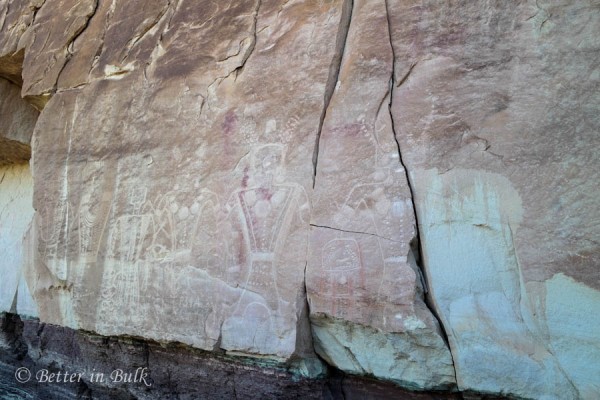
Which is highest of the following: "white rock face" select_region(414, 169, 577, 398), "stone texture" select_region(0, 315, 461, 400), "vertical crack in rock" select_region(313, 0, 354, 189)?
"vertical crack in rock" select_region(313, 0, 354, 189)

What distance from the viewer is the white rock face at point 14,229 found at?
161 inches

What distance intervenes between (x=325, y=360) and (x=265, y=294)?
0.41 meters

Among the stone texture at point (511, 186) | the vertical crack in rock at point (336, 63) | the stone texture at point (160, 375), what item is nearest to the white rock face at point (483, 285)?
the stone texture at point (511, 186)

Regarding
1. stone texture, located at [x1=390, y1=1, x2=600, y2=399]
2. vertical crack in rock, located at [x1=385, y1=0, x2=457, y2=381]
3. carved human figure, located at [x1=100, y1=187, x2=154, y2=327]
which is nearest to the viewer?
stone texture, located at [x1=390, y1=1, x2=600, y2=399]

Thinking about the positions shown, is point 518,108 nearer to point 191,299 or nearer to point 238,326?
point 238,326

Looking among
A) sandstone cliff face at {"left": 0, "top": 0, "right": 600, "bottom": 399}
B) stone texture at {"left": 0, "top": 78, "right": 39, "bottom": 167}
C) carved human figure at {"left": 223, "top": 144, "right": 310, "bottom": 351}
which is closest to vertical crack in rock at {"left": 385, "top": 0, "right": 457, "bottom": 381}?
sandstone cliff face at {"left": 0, "top": 0, "right": 600, "bottom": 399}

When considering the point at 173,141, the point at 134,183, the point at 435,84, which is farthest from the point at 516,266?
the point at 134,183

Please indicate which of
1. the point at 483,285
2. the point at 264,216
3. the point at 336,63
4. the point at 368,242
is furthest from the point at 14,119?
the point at 483,285

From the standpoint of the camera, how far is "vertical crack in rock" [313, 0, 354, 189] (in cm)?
217

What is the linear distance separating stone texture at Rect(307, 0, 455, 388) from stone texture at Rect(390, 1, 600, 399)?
3.1 inches

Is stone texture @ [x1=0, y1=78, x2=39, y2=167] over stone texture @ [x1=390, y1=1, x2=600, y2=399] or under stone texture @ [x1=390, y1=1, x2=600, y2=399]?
over

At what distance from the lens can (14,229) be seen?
467 centimetres

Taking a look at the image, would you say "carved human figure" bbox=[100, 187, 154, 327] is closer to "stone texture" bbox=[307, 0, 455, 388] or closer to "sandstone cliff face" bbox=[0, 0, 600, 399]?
"sandstone cliff face" bbox=[0, 0, 600, 399]

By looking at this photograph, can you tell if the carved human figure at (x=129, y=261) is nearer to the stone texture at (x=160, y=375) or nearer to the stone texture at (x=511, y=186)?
the stone texture at (x=160, y=375)
